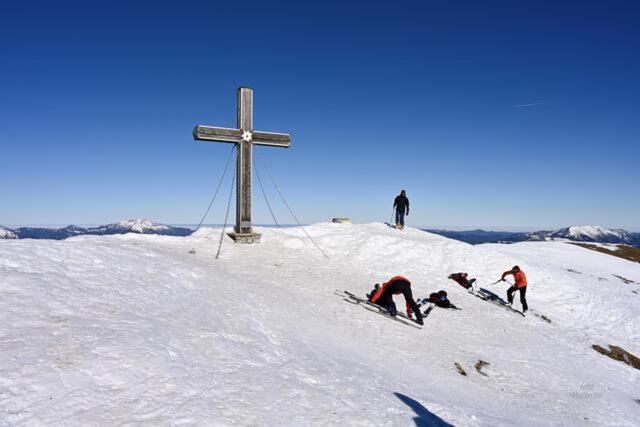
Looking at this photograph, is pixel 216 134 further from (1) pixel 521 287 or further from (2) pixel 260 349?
(1) pixel 521 287

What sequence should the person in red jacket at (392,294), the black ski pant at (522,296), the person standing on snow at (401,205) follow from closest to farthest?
the person in red jacket at (392,294) < the black ski pant at (522,296) < the person standing on snow at (401,205)

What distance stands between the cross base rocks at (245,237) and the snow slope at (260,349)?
2.56ft

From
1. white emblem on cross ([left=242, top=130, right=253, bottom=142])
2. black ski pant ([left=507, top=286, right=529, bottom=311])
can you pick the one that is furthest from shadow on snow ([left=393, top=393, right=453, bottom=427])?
white emblem on cross ([left=242, top=130, right=253, bottom=142])

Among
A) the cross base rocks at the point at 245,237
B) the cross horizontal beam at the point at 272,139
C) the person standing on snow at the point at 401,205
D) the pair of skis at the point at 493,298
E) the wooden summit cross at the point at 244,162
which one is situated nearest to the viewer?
the pair of skis at the point at 493,298

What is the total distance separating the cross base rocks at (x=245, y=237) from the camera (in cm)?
1934

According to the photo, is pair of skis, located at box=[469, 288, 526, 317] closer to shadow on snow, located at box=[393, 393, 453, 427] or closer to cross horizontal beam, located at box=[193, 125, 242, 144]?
shadow on snow, located at box=[393, 393, 453, 427]

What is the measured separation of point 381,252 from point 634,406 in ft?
43.1

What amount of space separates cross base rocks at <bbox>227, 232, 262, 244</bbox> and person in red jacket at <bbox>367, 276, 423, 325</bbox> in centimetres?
832

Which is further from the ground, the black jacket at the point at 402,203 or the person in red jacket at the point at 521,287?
the black jacket at the point at 402,203

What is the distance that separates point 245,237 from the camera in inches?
766

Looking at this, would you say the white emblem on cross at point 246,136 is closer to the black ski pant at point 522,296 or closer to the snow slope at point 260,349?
the snow slope at point 260,349

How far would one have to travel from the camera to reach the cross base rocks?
63.5 ft

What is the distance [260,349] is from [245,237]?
12568 millimetres

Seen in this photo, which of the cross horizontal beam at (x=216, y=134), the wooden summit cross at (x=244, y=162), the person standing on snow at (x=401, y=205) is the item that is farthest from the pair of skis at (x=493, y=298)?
the cross horizontal beam at (x=216, y=134)
